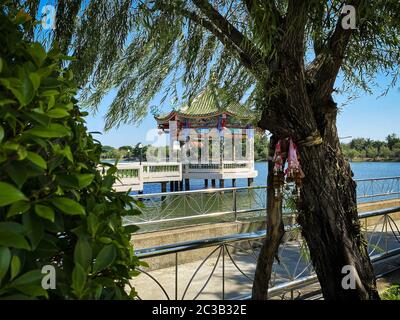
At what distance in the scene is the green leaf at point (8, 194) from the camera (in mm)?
597

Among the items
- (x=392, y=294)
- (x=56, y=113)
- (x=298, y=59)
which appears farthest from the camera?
(x=392, y=294)

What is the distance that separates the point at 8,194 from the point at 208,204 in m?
8.33

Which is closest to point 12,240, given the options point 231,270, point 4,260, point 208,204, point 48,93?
point 4,260

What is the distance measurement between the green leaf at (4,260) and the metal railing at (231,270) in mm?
1355

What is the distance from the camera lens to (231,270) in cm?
491

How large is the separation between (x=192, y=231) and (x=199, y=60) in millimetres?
3896

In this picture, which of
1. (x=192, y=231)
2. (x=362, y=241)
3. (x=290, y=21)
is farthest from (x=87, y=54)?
(x=192, y=231)

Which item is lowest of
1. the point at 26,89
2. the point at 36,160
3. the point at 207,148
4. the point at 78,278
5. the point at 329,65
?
the point at 78,278

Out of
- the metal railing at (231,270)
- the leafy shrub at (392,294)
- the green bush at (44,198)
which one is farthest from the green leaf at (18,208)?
the leafy shrub at (392,294)

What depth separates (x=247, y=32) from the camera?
6.77 ft

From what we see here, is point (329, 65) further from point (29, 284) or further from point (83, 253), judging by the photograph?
point (29, 284)

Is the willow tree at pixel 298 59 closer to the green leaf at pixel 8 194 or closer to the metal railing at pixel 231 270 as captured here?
→ the metal railing at pixel 231 270
